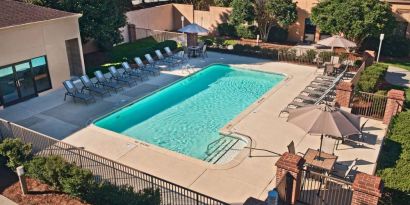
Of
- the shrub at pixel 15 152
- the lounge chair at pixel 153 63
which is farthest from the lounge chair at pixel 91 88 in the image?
the shrub at pixel 15 152

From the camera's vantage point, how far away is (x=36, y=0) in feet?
69.5

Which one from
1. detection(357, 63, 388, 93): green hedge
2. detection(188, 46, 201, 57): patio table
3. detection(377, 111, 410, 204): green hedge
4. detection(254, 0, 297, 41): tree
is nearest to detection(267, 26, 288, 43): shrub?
detection(254, 0, 297, 41): tree

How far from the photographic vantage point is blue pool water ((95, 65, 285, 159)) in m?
15.9

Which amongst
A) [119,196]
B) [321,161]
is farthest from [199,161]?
[321,161]

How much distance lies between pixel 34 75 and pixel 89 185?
11.3 meters

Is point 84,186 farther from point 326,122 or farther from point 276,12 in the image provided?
point 276,12

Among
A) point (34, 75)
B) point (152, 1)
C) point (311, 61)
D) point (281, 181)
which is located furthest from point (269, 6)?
point (281, 181)

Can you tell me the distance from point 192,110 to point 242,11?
45.8 ft

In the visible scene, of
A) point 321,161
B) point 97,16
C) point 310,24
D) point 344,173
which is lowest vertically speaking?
point 344,173

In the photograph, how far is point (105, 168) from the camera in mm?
11414

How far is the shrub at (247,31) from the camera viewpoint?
31.6m

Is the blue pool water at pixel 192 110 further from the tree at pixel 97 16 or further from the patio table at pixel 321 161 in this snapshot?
the tree at pixel 97 16

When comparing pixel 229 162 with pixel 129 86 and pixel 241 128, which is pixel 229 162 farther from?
pixel 129 86

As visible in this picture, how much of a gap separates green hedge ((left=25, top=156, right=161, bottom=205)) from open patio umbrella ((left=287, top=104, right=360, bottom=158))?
Result: 5.24m
